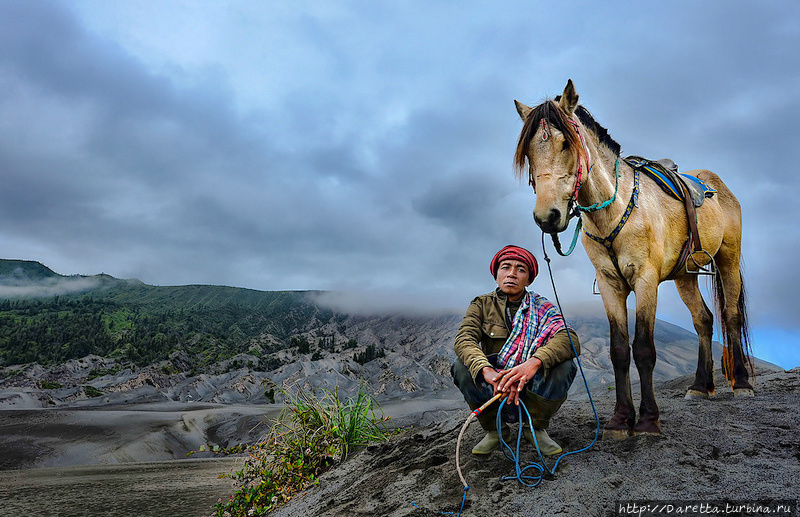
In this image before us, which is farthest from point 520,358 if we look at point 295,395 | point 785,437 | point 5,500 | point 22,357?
point 22,357

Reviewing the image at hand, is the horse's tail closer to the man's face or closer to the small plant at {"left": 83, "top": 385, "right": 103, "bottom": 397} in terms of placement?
the man's face

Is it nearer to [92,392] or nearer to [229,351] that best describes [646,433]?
[92,392]

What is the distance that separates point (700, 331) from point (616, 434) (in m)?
2.60

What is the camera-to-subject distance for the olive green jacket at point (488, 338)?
8.48ft

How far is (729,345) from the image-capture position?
4.85m

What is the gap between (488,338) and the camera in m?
3.00

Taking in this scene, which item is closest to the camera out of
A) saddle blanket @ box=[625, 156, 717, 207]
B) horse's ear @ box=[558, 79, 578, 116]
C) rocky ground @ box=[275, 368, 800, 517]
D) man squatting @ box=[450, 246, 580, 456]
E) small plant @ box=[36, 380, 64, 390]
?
rocky ground @ box=[275, 368, 800, 517]

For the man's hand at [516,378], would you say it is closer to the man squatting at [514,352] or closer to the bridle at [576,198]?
the man squatting at [514,352]

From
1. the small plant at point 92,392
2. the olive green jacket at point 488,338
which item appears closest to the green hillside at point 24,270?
the small plant at point 92,392

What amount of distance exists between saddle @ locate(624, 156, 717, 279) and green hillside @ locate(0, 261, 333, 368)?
4920 cm

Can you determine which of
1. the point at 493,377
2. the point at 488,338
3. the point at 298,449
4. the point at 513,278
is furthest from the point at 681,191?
the point at 298,449

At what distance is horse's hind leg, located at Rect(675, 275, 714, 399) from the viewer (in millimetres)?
4520

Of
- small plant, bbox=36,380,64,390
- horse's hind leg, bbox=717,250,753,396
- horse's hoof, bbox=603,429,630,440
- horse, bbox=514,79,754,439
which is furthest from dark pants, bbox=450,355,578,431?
small plant, bbox=36,380,64,390

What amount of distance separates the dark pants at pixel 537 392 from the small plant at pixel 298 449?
226 centimetres
